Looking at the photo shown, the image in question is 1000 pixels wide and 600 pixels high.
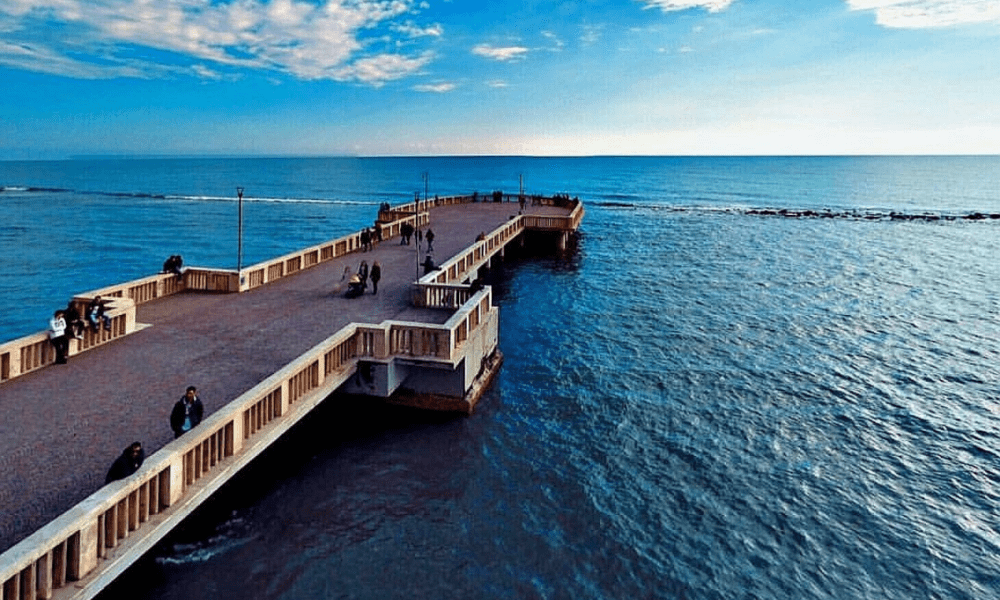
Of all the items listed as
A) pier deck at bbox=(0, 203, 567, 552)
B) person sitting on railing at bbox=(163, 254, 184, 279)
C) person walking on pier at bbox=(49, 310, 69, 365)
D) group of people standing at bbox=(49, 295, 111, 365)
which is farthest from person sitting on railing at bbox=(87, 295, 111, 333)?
person sitting on railing at bbox=(163, 254, 184, 279)

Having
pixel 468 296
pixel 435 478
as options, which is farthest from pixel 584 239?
pixel 435 478

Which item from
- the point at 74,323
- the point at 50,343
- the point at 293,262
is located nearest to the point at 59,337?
the point at 50,343

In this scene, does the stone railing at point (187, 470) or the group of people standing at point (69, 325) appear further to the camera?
the group of people standing at point (69, 325)

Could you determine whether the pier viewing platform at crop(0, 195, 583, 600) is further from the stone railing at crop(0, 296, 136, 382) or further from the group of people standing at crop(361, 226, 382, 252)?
the group of people standing at crop(361, 226, 382, 252)

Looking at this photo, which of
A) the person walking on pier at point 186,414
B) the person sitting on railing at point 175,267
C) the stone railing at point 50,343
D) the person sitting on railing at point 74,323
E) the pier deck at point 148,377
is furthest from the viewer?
the person sitting on railing at point 175,267

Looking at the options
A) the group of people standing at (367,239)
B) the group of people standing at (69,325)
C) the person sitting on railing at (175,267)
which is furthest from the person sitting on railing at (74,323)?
the group of people standing at (367,239)

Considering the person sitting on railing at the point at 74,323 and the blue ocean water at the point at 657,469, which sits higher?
the person sitting on railing at the point at 74,323

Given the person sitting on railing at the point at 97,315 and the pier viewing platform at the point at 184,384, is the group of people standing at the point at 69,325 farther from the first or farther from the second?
the pier viewing platform at the point at 184,384
